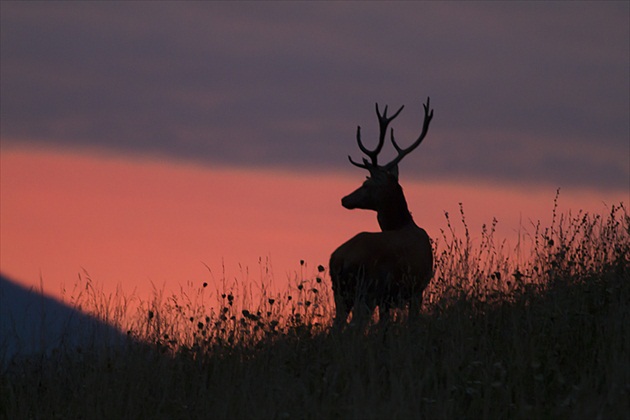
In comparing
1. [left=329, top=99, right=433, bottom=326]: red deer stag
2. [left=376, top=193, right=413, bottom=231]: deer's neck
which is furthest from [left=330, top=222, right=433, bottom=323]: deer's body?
[left=376, top=193, right=413, bottom=231]: deer's neck

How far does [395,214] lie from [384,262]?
91 centimetres

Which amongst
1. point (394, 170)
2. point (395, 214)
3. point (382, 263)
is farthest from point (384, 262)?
point (394, 170)

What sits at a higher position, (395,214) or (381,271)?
(395,214)

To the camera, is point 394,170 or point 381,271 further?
point 394,170

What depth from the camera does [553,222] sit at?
11703 mm

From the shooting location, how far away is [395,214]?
11453 millimetres

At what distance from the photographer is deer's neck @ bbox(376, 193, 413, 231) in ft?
37.6

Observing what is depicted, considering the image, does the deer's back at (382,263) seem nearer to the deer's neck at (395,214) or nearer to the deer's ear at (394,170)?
the deer's neck at (395,214)

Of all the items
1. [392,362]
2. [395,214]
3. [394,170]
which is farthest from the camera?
[394,170]

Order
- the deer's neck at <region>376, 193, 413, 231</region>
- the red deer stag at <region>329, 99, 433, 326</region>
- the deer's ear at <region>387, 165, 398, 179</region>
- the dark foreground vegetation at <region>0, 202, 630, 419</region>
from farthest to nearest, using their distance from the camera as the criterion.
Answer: the deer's ear at <region>387, 165, 398, 179</region> → the deer's neck at <region>376, 193, 413, 231</region> → the red deer stag at <region>329, 99, 433, 326</region> → the dark foreground vegetation at <region>0, 202, 630, 419</region>

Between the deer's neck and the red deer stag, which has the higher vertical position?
the deer's neck

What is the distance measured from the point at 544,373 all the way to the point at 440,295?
2.69 metres

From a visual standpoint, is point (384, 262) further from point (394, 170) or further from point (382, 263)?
point (394, 170)

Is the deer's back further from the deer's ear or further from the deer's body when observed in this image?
the deer's ear
